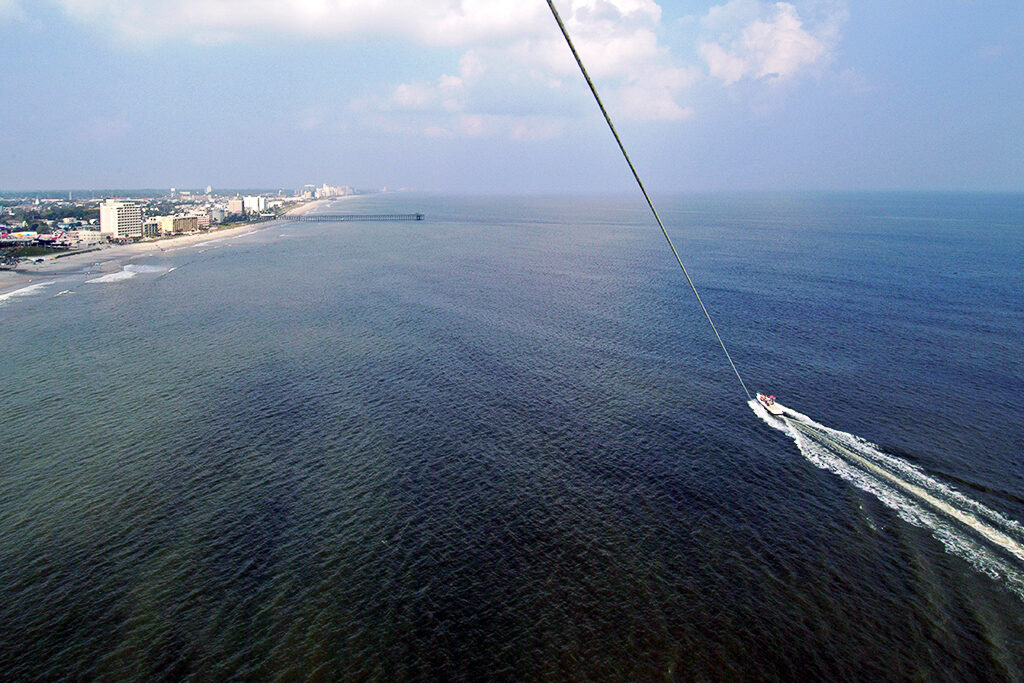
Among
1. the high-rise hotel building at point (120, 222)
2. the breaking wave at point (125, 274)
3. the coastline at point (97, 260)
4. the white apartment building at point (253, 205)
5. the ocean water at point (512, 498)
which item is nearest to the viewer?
the ocean water at point (512, 498)

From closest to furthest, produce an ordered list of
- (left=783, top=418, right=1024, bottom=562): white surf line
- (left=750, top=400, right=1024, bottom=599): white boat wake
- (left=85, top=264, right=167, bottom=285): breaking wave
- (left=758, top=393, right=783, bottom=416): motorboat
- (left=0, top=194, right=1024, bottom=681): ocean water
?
(left=0, top=194, right=1024, bottom=681): ocean water, (left=750, top=400, right=1024, bottom=599): white boat wake, (left=783, top=418, right=1024, bottom=562): white surf line, (left=758, top=393, right=783, bottom=416): motorboat, (left=85, top=264, right=167, bottom=285): breaking wave

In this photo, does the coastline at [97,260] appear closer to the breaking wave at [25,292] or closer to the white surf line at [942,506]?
the breaking wave at [25,292]

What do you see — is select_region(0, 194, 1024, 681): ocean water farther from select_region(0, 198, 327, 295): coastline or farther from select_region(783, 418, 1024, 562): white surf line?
select_region(0, 198, 327, 295): coastline

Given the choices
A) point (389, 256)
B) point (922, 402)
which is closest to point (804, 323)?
point (922, 402)

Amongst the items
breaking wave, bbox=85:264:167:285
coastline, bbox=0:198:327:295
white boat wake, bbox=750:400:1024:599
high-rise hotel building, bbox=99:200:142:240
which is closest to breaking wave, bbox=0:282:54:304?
coastline, bbox=0:198:327:295

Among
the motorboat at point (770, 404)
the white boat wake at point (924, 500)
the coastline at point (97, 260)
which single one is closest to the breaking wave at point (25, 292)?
the coastline at point (97, 260)

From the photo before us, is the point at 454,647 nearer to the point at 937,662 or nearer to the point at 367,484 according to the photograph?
the point at 367,484

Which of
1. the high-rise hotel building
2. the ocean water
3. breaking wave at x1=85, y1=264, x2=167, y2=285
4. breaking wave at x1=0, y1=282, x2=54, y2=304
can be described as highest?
the high-rise hotel building
